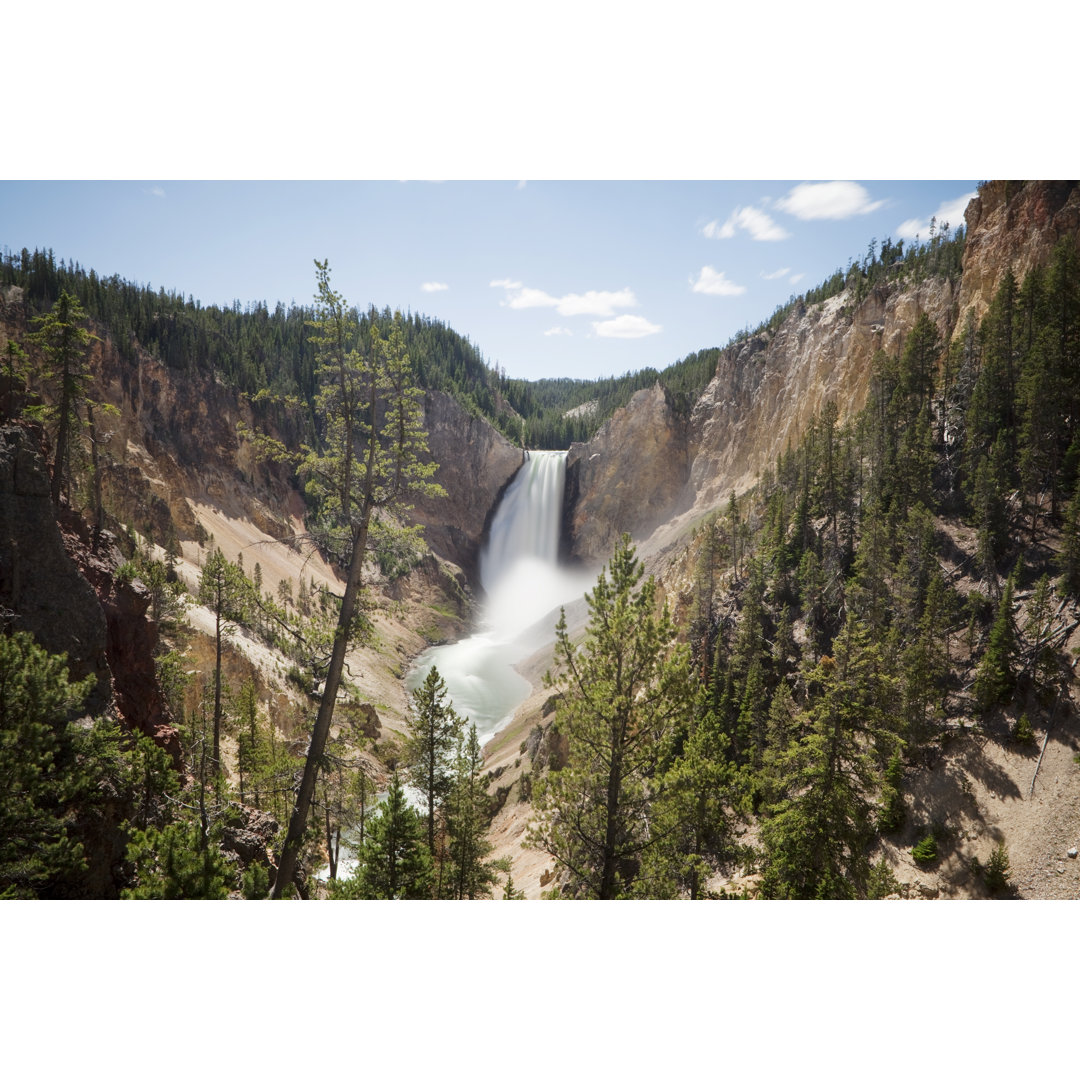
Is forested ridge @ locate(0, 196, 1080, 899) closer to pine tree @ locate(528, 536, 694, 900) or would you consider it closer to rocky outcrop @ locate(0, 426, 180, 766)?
pine tree @ locate(528, 536, 694, 900)

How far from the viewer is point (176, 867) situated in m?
7.88

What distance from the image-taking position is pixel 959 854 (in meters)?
19.6

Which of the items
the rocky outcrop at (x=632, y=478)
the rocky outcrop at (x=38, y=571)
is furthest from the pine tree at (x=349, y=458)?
the rocky outcrop at (x=632, y=478)

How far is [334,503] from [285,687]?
27149 mm

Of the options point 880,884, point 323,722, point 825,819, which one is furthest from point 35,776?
point 880,884

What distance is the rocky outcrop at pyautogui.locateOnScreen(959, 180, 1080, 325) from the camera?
30.9 metres

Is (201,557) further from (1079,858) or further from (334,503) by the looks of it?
(1079,858)

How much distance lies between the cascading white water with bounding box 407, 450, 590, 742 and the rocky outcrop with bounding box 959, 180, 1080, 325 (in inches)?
1755

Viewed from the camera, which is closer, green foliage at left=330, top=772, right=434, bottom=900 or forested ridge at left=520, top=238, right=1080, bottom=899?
forested ridge at left=520, top=238, right=1080, bottom=899

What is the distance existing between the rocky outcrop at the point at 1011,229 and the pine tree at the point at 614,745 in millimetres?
33353

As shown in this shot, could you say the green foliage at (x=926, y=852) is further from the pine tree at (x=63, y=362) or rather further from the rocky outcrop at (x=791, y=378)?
the rocky outcrop at (x=791, y=378)

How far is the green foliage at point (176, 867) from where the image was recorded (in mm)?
7773

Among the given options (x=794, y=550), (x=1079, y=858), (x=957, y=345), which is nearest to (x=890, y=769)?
(x=1079, y=858)

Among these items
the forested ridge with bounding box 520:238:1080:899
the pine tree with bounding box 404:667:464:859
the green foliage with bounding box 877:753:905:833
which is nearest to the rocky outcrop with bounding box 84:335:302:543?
A: the pine tree with bounding box 404:667:464:859
